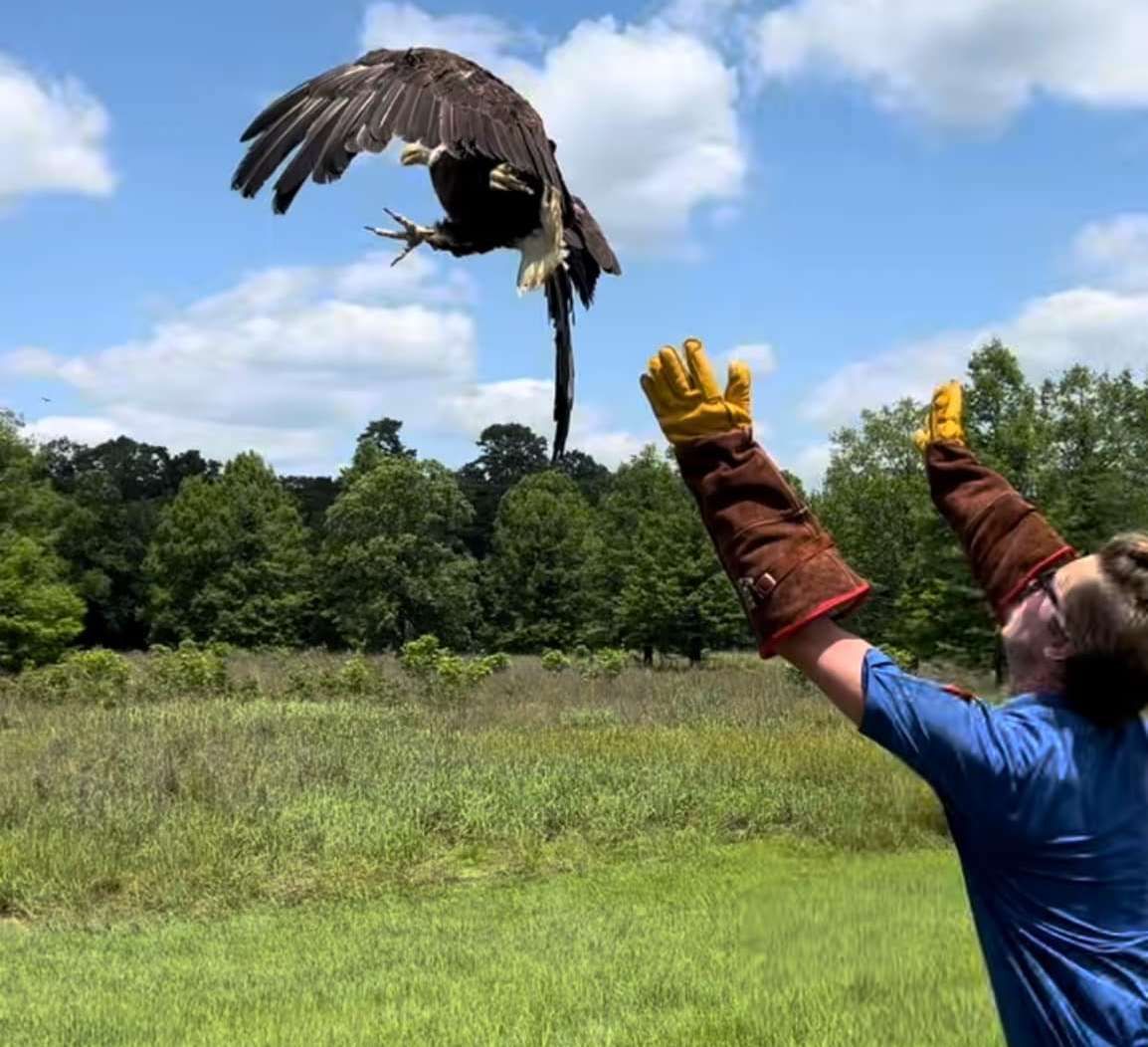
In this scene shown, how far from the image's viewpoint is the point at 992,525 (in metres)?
2.09

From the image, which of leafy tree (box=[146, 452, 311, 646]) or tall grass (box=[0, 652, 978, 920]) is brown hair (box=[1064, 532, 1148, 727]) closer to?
tall grass (box=[0, 652, 978, 920])

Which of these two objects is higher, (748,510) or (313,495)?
(313,495)

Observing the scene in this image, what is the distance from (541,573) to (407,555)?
19.3 ft

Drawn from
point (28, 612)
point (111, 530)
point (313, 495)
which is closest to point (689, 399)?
point (28, 612)

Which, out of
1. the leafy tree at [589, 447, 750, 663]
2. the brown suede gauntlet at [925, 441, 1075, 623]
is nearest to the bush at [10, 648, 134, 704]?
the brown suede gauntlet at [925, 441, 1075, 623]

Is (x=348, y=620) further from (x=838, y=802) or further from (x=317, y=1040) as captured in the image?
(x=317, y=1040)

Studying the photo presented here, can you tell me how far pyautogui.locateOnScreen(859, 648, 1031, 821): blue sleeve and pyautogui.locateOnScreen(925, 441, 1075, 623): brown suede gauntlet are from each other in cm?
58

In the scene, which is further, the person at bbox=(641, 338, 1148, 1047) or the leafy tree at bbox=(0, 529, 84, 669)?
the leafy tree at bbox=(0, 529, 84, 669)

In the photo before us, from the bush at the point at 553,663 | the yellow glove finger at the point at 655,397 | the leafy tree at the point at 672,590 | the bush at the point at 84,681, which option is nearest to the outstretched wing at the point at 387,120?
the yellow glove finger at the point at 655,397

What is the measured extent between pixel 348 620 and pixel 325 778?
33.8m

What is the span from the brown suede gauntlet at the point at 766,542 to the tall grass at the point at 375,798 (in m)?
7.71

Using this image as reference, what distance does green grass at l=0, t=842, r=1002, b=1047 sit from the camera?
15.8 feet

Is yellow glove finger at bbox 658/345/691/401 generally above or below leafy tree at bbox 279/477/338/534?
below

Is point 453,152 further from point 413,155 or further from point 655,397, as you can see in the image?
point 655,397
